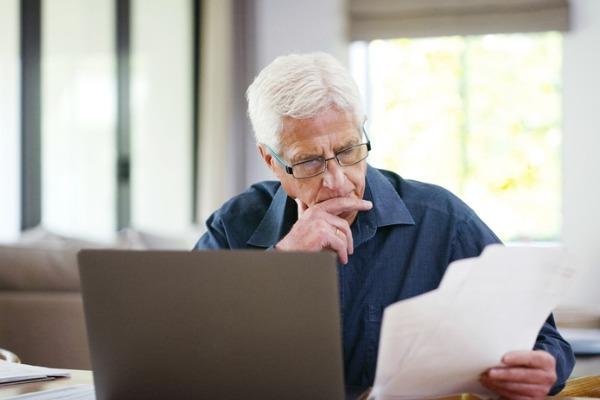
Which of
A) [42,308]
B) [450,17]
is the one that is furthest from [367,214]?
Answer: [450,17]

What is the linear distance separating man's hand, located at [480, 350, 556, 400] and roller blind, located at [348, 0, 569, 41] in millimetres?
5013

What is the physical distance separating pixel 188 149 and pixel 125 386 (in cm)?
525

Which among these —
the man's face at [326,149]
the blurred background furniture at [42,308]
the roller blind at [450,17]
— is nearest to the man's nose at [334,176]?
the man's face at [326,149]

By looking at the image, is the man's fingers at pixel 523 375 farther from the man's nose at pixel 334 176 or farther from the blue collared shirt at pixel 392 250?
the man's nose at pixel 334 176

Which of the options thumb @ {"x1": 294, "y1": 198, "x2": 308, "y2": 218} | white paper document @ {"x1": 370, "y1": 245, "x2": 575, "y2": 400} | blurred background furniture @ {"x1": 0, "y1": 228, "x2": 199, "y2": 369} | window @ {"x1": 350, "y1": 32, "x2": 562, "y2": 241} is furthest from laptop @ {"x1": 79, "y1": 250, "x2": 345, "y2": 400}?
window @ {"x1": 350, "y1": 32, "x2": 562, "y2": 241}

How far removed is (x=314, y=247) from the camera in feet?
4.71

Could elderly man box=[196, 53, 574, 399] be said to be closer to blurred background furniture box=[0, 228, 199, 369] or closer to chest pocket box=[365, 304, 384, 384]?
chest pocket box=[365, 304, 384, 384]

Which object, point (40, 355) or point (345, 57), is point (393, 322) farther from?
point (345, 57)

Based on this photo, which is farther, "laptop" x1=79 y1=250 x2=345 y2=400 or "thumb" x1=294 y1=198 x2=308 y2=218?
"thumb" x1=294 y1=198 x2=308 y2=218

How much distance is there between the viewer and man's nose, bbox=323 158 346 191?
1.62 metres

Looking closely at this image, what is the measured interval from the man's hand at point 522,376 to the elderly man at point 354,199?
0.43 metres

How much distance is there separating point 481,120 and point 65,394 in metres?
5.23

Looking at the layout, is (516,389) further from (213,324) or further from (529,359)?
(213,324)

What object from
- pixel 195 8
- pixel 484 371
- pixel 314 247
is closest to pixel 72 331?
pixel 314 247
